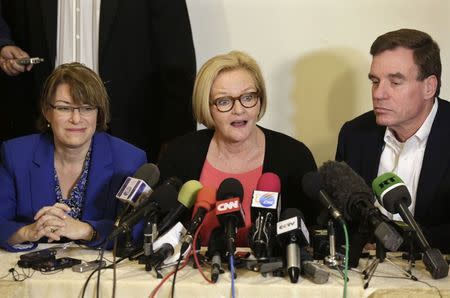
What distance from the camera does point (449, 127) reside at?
3150mm

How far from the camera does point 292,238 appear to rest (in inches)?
86.3

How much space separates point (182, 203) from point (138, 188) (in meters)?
0.19

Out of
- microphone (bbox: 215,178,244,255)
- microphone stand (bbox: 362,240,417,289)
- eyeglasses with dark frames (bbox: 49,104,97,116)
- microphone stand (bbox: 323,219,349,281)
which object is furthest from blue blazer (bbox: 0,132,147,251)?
microphone stand (bbox: 362,240,417,289)

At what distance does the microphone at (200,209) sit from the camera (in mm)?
2135

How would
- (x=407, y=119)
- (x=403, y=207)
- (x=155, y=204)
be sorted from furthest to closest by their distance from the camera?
(x=407, y=119) < (x=155, y=204) < (x=403, y=207)

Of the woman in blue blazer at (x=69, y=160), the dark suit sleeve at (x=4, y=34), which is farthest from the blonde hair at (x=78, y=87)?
the dark suit sleeve at (x=4, y=34)

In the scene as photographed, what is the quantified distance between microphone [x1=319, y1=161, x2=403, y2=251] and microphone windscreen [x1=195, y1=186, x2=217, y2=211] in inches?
16.5

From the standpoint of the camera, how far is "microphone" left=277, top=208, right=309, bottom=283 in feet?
7.01

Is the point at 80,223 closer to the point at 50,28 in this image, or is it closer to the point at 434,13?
the point at 50,28

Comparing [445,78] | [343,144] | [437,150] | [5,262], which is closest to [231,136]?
[343,144]

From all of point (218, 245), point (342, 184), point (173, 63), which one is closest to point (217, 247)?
point (218, 245)

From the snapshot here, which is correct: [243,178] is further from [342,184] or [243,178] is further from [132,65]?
[132,65]

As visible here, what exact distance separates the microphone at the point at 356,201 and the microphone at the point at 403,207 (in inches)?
1.8

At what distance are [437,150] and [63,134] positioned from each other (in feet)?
5.65
